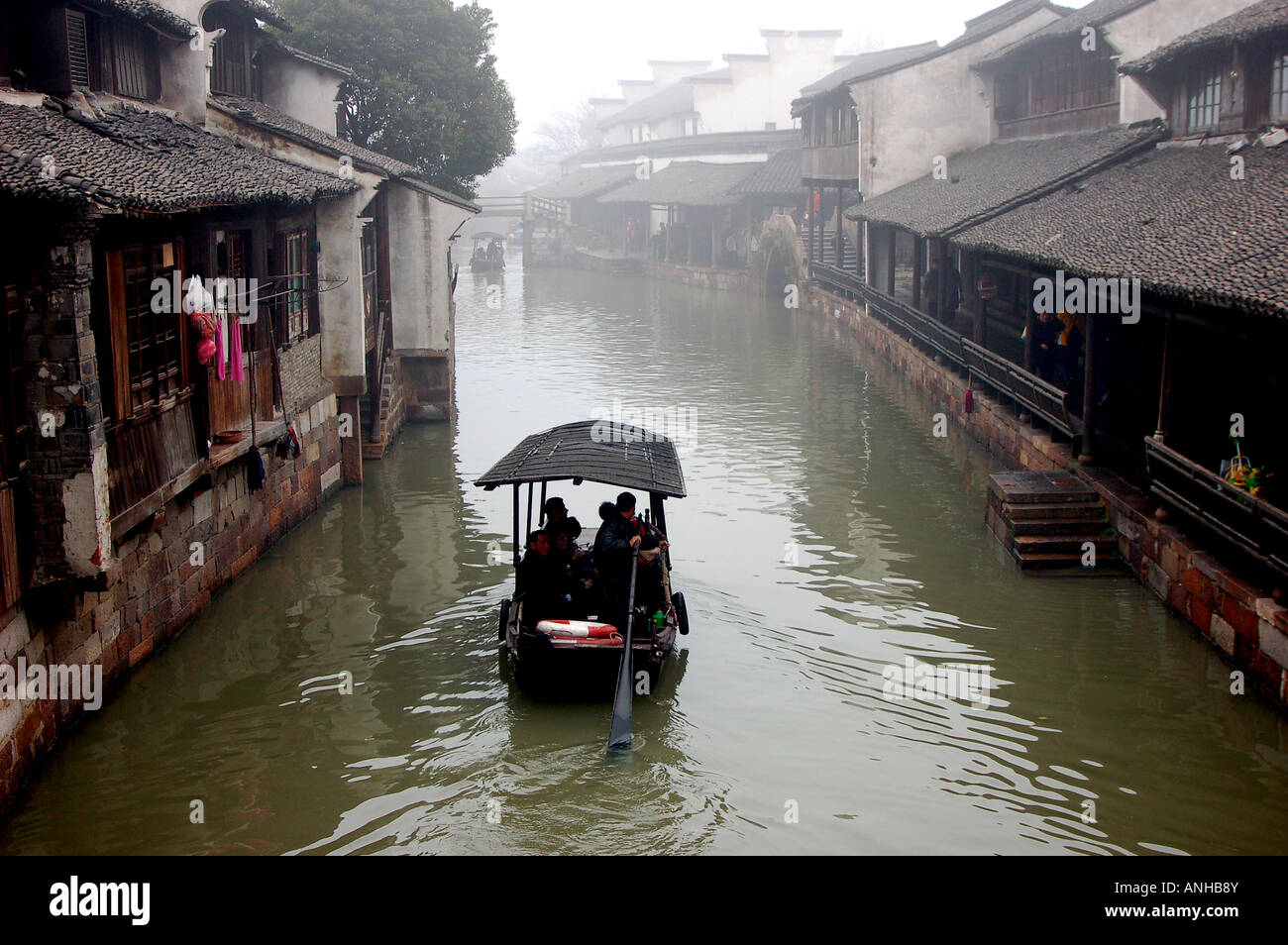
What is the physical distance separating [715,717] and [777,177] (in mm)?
40562

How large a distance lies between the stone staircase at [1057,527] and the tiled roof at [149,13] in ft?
36.3

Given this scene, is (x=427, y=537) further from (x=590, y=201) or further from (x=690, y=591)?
(x=590, y=201)

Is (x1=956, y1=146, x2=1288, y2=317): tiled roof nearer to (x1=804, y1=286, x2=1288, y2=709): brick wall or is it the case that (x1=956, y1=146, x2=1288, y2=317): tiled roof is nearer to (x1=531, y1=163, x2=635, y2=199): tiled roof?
(x1=804, y1=286, x2=1288, y2=709): brick wall

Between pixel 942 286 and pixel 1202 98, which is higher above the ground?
pixel 1202 98

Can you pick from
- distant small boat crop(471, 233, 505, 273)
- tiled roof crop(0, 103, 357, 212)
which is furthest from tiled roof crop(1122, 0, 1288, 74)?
distant small boat crop(471, 233, 505, 273)

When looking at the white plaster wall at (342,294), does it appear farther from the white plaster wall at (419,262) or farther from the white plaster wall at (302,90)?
the white plaster wall at (302,90)

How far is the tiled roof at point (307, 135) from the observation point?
16906 mm

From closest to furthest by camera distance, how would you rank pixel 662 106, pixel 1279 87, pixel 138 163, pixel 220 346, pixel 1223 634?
pixel 138 163
pixel 1223 634
pixel 220 346
pixel 1279 87
pixel 662 106

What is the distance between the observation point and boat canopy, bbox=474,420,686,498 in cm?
1191

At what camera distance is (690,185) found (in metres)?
54.6

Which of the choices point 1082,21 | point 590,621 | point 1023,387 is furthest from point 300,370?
point 1082,21

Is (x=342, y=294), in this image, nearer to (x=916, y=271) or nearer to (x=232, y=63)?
(x=232, y=63)

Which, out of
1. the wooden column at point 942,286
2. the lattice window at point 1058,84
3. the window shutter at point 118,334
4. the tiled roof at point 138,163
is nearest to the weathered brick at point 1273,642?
the tiled roof at point 138,163

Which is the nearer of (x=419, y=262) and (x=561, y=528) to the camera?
(x=561, y=528)
